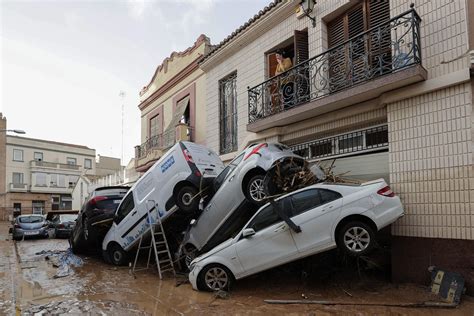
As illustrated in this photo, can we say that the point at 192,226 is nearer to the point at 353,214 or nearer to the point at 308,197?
the point at 308,197

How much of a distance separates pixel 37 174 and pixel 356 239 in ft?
156

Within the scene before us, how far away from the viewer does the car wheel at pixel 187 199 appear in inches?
350

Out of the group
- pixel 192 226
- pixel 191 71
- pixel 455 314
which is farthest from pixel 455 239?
pixel 191 71

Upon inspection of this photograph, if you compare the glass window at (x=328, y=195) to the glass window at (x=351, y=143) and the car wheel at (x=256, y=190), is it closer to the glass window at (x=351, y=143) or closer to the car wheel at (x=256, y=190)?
the car wheel at (x=256, y=190)

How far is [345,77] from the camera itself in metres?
8.35

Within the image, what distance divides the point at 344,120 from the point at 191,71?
26.9ft

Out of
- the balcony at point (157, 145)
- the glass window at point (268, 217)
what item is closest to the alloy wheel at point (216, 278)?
the glass window at point (268, 217)

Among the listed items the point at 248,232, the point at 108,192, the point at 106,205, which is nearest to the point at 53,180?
the point at 108,192

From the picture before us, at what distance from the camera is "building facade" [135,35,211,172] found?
14.5 metres

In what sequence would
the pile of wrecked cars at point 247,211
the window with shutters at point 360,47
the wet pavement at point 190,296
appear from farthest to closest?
the window with shutters at point 360,47
the pile of wrecked cars at point 247,211
the wet pavement at point 190,296

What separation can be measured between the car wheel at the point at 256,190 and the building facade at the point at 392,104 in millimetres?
2362

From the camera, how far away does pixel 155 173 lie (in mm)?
9555

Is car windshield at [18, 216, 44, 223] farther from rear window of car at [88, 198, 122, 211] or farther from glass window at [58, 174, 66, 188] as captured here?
glass window at [58, 174, 66, 188]

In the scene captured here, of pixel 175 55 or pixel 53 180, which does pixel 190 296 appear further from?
pixel 53 180
